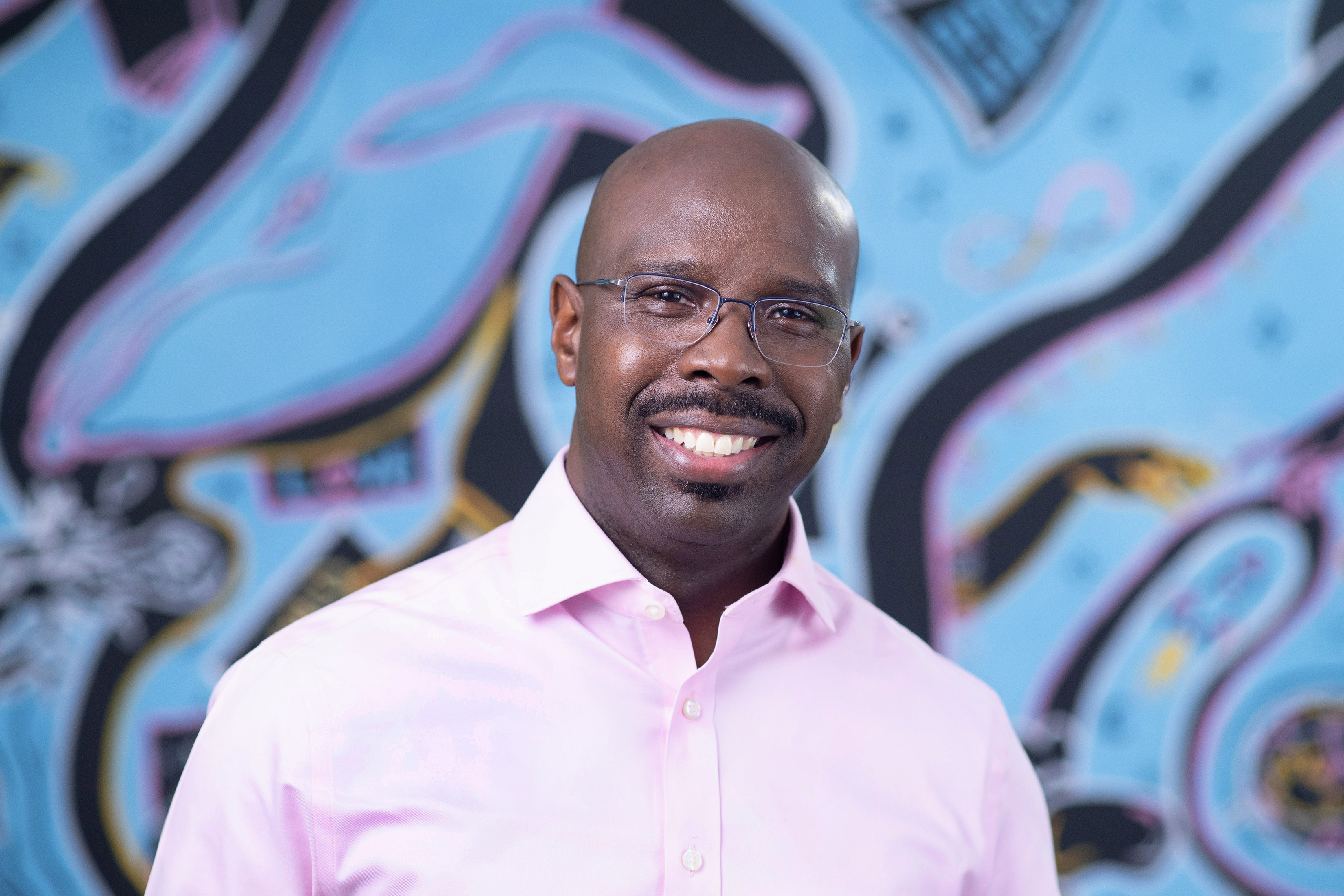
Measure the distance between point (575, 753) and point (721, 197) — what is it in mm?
577

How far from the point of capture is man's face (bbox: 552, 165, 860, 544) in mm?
1078

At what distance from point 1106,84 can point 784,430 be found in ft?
5.75

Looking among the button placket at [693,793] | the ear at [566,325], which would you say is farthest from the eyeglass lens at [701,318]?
the button placket at [693,793]

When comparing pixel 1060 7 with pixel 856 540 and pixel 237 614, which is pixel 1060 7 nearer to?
pixel 856 540

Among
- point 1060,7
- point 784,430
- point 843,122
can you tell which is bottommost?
point 784,430

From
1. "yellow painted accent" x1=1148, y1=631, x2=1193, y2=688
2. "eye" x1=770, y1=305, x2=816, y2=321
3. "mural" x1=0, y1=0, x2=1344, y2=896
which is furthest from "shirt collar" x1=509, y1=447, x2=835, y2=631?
"yellow painted accent" x1=1148, y1=631, x2=1193, y2=688

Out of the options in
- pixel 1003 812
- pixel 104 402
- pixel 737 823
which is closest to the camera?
pixel 737 823

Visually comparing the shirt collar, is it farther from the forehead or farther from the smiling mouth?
the forehead

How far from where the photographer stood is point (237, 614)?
7.67ft

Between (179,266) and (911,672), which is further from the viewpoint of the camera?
(179,266)

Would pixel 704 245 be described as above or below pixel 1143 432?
above

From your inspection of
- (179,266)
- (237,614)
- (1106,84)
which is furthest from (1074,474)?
(179,266)

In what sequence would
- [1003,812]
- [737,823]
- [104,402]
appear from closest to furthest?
1. [737,823]
2. [1003,812]
3. [104,402]

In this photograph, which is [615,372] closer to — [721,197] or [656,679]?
[721,197]
